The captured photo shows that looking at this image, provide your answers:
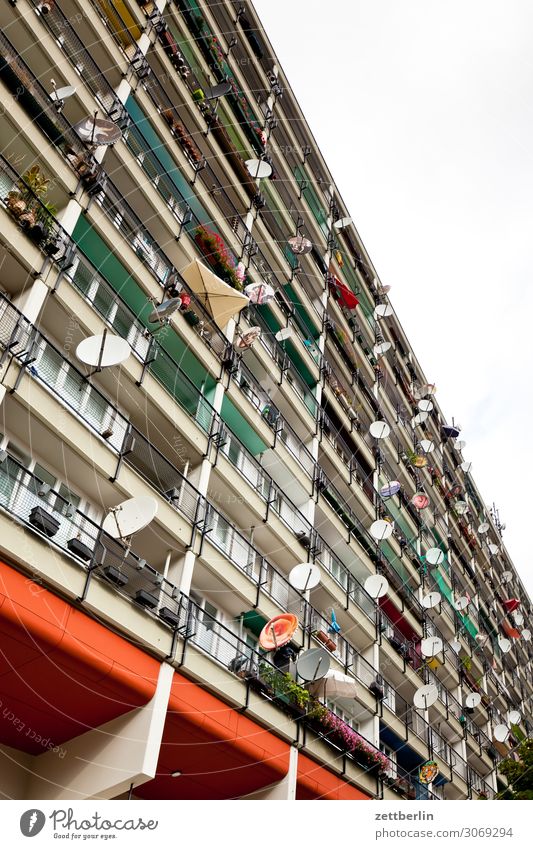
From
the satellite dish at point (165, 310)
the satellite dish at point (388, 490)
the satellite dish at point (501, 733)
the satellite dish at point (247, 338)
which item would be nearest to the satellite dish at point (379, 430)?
the satellite dish at point (388, 490)

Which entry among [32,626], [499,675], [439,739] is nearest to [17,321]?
[32,626]

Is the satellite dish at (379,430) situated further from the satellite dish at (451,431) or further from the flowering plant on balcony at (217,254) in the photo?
the satellite dish at (451,431)

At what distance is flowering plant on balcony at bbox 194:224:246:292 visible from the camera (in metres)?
25.8

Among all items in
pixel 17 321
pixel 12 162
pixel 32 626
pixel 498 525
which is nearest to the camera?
pixel 32 626

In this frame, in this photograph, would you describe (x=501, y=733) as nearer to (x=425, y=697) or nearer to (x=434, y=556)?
(x=434, y=556)

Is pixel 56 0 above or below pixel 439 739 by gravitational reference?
above

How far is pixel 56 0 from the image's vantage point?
869 inches

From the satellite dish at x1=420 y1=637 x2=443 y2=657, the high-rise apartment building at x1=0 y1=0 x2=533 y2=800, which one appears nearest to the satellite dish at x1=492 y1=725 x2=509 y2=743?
the high-rise apartment building at x1=0 y1=0 x2=533 y2=800

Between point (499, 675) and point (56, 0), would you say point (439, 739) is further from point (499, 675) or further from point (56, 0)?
point (56, 0)

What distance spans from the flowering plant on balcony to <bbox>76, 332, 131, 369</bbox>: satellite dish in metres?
9.78

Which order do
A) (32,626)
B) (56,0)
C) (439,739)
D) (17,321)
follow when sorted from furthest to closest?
1. (439,739)
2. (56,0)
3. (17,321)
4. (32,626)

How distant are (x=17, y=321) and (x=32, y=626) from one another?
6.31 m

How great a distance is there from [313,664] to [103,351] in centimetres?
1010

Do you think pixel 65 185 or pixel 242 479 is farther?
pixel 242 479
